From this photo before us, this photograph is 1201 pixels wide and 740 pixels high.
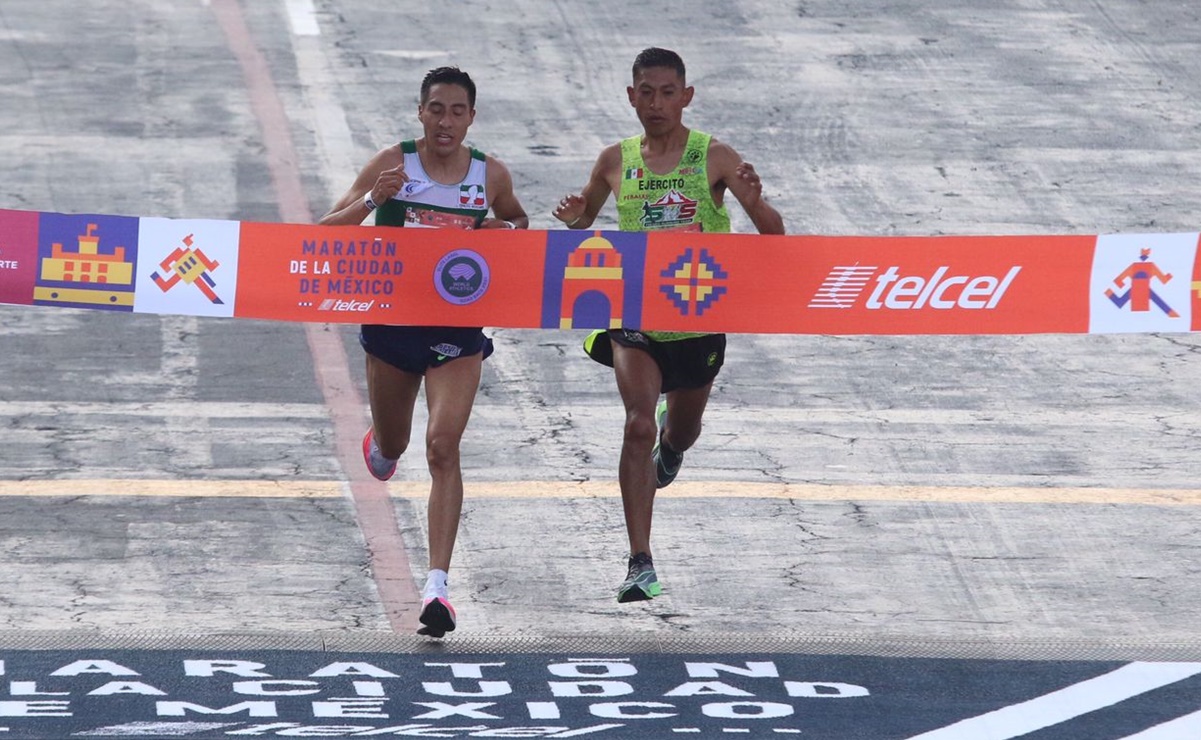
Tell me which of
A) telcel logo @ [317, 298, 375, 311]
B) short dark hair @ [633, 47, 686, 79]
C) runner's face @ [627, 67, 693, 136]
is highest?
short dark hair @ [633, 47, 686, 79]

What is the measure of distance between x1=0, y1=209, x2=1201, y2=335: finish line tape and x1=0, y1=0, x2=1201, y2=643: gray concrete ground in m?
1.10

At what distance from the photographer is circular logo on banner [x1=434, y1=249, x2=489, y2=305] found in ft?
28.9

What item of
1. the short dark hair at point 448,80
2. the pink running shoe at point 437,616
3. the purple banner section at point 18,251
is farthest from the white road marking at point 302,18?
the pink running shoe at point 437,616

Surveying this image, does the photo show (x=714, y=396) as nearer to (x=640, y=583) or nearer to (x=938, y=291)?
(x=938, y=291)

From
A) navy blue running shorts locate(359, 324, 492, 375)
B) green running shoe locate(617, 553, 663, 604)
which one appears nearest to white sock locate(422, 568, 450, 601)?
green running shoe locate(617, 553, 663, 604)

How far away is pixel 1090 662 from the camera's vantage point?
316 inches

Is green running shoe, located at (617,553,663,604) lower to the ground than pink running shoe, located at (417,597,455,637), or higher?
higher

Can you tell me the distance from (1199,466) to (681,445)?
3043 millimetres

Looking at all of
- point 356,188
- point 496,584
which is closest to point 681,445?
point 496,584

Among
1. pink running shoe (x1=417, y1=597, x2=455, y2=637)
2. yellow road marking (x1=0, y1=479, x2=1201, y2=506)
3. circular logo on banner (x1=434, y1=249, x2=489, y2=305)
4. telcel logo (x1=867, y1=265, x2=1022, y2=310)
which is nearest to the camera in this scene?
pink running shoe (x1=417, y1=597, x2=455, y2=637)

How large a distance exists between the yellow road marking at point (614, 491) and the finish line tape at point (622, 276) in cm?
126

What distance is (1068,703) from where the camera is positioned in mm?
7559

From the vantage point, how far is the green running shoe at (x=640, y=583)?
27.3 ft

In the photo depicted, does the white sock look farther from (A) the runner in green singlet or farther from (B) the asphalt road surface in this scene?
(A) the runner in green singlet
